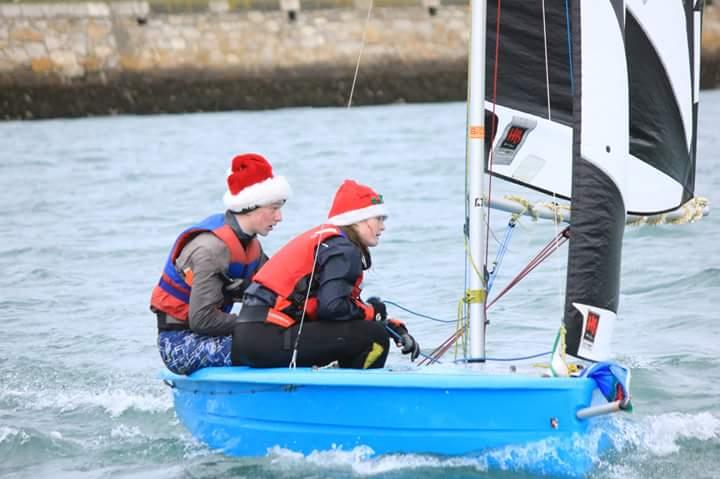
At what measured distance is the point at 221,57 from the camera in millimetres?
21812

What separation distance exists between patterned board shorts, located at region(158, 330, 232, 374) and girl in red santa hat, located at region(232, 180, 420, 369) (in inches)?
6.3

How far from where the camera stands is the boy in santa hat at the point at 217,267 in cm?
431

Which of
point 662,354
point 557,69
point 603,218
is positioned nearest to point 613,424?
point 603,218

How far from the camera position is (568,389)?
12.4 ft

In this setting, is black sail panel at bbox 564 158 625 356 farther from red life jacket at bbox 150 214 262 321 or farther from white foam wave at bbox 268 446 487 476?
red life jacket at bbox 150 214 262 321

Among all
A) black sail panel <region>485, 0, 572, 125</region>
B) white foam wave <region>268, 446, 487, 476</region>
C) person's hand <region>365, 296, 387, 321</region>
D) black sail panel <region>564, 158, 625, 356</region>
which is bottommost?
white foam wave <region>268, 446, 487, 476</region>

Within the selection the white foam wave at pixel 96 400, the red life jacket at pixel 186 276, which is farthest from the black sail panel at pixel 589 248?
the white foam wave at pixel 96 400

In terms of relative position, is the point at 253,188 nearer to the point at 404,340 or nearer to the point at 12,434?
the point at 404,340

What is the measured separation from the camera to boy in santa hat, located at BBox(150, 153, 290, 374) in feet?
14.1

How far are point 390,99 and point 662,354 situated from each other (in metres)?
16.7

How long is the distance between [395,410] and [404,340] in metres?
0.38

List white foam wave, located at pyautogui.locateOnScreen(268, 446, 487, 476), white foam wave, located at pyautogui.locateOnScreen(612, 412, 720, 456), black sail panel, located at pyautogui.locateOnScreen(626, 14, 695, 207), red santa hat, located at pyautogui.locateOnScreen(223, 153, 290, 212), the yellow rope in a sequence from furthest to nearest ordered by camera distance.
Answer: the yellow rope
black sail panel, located at pyautogui.locateOnScreen(626, 14, 695, 207)
red santa hat, located at pyautogui.locateOnScreen(223, 153, 290, 212)
white foam wave, located at pyautogui.locateOnScreen(612, 412, 720, 456)
white foam wave, located at pyautogui.locateOnScreen(268, 446, 487, 476)

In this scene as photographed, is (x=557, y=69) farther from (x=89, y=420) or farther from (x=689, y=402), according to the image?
(x=89, y=420)

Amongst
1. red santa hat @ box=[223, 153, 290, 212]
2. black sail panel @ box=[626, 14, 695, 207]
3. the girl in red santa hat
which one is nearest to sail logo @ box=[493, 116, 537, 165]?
black sail panel @ box=[626, 14, 695, 207]
